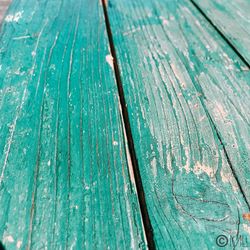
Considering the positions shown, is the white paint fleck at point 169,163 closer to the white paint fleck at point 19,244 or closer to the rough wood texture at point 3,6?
the white paint fleck at point 19,244

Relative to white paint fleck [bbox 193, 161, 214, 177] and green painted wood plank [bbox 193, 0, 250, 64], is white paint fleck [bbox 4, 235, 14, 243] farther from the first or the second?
green painted wood plank [bbox 193, 0, 250, 64]

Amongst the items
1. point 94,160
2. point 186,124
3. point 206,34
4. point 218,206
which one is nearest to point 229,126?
point 186,124

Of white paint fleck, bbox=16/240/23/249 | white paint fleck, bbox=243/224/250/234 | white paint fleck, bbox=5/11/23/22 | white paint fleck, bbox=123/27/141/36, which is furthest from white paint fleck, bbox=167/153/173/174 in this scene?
white paint fleck, bbox=5/11/23/22

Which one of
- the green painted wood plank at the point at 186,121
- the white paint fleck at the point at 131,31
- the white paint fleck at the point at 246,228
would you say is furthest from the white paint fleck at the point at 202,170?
the white paint fleck at the point at 131,31

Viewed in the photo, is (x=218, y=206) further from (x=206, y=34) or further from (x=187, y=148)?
(x=206, y=34)

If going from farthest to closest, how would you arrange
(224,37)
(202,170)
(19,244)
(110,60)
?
1. (224,37)
2. (110,60)
3. (202,170)
4. (19,244)

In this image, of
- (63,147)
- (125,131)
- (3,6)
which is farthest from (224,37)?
(3,6)

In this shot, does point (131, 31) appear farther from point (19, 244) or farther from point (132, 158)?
point (19, 244)
